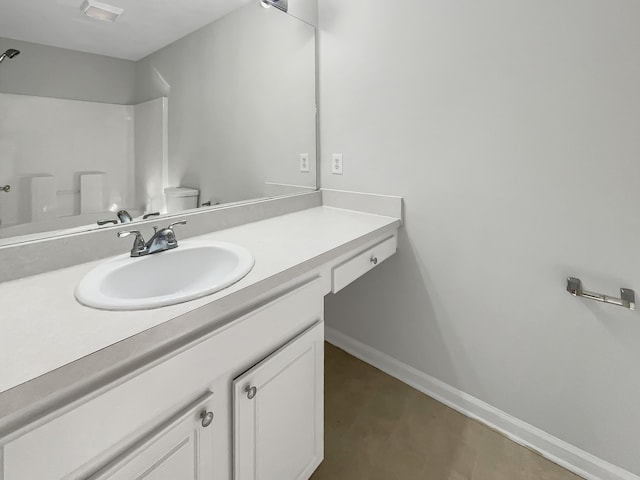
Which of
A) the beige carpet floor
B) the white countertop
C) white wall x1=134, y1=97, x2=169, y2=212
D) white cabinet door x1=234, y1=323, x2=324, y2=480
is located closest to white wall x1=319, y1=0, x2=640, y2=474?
the beige carpet floor

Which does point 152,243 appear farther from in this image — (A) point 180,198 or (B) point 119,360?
(B) point 119,360

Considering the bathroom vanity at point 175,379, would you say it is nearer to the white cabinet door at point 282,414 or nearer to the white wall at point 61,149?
the white cabinet door at point 282,414

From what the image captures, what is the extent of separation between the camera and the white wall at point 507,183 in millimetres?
1144

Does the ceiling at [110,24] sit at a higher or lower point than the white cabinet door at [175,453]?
higher

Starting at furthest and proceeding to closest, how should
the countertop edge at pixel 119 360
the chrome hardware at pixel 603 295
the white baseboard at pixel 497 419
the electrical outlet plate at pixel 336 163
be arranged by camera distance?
the electrical outlet plate at pixel 336 163, the white baseboard at pixel 497 419, the chrome hardware at pixel 603 295, the countertop edge at pixel 119 360

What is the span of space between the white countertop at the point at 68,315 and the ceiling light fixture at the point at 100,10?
770mm

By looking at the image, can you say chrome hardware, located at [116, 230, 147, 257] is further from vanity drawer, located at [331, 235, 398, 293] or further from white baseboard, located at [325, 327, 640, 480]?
white baseboard, located at [325, 327, 640, 480]

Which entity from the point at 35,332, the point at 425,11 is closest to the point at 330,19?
the point at 425,11

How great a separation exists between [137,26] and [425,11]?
3.78 feet

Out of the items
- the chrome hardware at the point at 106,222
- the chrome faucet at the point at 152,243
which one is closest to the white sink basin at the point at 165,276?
the chrome faucet at the point at 152,243

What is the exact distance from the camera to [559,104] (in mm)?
1200

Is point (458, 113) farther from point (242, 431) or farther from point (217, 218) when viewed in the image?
point (242, 431)

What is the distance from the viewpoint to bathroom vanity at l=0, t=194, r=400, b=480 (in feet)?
1.78

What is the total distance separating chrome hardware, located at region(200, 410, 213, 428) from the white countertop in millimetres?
248
